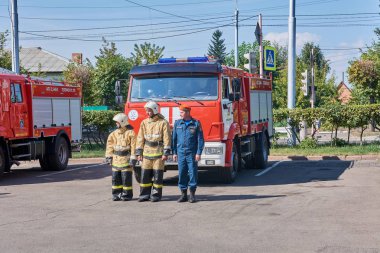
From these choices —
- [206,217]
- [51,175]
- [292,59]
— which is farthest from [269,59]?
[206,217]

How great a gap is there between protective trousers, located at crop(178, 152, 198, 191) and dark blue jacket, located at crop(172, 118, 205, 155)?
0.09m

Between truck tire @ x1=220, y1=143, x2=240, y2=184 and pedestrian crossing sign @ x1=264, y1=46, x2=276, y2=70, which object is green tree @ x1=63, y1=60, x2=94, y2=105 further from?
truck tire @ x1=220, y1=143, x2=240, y2=184

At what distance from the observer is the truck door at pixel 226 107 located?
505 inches

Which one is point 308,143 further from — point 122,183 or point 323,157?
point 122,183

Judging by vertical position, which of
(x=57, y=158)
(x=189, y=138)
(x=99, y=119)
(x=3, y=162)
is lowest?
(x=57, y=158)

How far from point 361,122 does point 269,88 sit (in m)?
5.52

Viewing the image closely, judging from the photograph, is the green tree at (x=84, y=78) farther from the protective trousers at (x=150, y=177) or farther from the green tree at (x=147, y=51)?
the protective trousers at (x=150, y=177)

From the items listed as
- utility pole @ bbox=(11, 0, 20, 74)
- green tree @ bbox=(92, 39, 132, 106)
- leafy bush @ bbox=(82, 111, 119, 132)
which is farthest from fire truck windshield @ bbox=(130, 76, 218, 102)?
green tree @ bbox=(92, 39, 132, 106)

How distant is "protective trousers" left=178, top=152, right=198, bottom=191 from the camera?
35.5 feet

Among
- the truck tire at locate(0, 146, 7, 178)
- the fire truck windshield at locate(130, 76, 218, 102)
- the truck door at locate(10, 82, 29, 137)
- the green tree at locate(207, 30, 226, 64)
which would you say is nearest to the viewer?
the fire truck windshield at locate(130, 76, 218, 102)

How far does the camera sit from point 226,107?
1303cm

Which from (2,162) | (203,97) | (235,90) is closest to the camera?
(203,97)

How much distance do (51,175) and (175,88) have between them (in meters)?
5.48

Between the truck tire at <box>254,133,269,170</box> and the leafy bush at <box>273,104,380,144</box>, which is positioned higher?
the leafy bush at <box>273,104,380,144</box>
